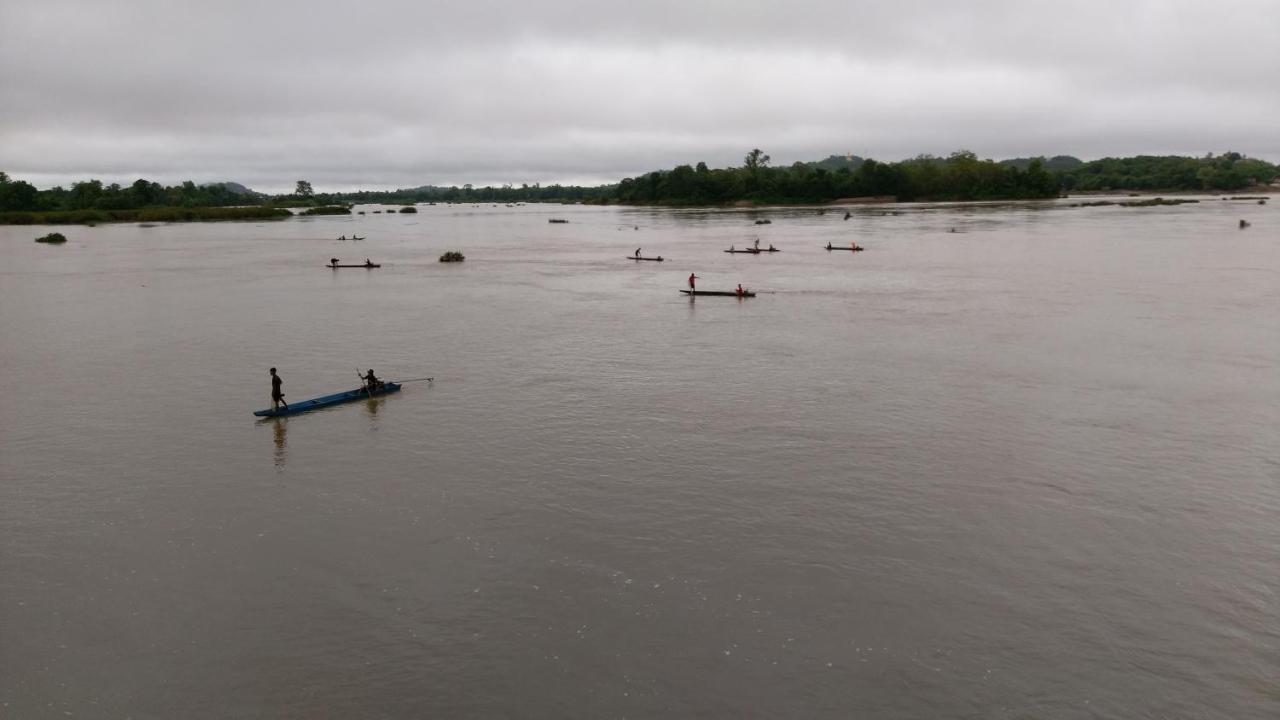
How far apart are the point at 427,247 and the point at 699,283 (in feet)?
208

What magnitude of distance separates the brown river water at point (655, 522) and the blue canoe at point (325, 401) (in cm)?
58

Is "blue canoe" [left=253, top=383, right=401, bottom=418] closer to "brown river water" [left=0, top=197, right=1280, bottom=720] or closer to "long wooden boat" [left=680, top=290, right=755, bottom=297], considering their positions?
"brown river water" [left=0, top=197, right=1280, bottom=720]

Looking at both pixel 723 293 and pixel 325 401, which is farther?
pixel 723 293

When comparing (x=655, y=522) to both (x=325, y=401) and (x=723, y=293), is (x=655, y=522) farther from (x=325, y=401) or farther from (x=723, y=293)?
(x=723, y=293)

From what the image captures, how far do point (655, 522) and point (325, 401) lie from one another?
1697cm

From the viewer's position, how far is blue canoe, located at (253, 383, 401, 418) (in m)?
30.6

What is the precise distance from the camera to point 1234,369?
3553cm

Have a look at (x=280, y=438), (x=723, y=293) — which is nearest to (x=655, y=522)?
(x=280, y=438)

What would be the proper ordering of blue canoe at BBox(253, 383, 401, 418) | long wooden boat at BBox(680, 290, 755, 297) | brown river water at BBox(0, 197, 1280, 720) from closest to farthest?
1. brown river water at BBox(0, 197, 1280, 720)
2. blue canoe at BBox(253, 383, 401, 418)
3. long wooden boat at BBox(680, 290, 755, 297)

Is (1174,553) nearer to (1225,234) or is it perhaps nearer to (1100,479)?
(1100,479)

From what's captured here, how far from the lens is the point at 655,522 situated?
2116 centimetres

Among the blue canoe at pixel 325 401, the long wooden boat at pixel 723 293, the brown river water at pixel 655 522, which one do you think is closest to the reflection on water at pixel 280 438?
the brown river water at pixel 655 522

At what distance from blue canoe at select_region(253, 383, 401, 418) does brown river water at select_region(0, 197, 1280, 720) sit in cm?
58

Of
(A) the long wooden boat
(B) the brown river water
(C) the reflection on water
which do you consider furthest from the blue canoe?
(A) the long wooden boat
